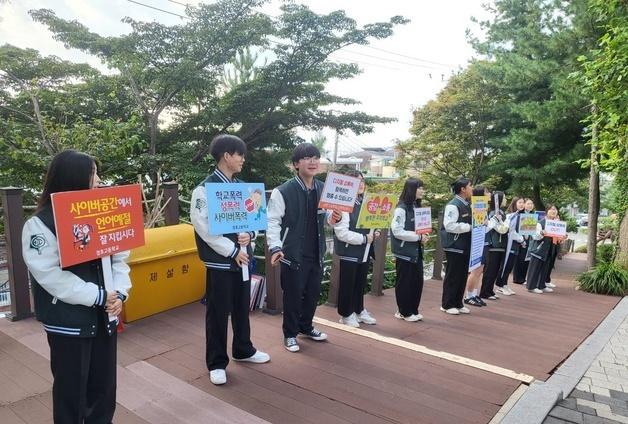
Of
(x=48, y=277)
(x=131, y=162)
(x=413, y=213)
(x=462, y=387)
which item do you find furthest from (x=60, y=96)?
(x=462, y=387)

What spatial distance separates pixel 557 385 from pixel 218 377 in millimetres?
2673

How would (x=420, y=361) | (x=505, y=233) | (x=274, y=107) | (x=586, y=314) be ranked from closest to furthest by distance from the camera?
(x=420, y=361), (x=586, y=314), (x=505, y=233), (x=274, y=107)

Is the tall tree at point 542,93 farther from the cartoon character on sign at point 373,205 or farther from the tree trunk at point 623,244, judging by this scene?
the cartoon character on sign at point 373,205

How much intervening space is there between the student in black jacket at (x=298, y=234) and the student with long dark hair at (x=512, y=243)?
14.2ft

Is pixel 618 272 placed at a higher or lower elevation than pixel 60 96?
lower

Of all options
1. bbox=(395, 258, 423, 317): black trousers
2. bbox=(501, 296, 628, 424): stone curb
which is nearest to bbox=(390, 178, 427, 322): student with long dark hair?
bbox=(395, 258, 423, 317): black trousers

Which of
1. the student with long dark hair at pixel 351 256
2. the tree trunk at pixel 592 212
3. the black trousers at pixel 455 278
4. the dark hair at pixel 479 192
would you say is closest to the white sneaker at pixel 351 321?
the student with long dark hair at pixel 351 256

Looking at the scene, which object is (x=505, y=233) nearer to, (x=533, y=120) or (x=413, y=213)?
(x=413, y=213)

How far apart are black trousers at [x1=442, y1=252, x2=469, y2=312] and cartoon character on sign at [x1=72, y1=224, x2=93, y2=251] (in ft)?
14.1

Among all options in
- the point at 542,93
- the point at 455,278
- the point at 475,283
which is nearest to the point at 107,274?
the point at 455,278

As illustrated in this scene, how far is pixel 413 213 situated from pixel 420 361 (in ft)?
5.57

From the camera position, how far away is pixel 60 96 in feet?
34.7

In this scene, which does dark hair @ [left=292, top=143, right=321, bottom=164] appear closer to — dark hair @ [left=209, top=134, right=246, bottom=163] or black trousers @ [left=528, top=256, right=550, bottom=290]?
dark hair @ [left=209, top=134, right=246, bottom=163]

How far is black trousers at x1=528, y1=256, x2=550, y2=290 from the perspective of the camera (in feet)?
24.4
